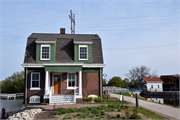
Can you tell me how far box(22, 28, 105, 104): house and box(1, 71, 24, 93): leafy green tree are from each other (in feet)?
160

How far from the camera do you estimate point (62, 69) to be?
56.3 feet

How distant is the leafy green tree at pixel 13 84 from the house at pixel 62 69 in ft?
160

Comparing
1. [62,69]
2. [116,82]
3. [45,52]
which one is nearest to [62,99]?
[62,69]

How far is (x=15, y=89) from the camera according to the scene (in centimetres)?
6253

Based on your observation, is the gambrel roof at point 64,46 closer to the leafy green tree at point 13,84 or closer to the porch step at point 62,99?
the porch step at point 62,99

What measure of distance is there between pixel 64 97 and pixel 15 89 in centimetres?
5324

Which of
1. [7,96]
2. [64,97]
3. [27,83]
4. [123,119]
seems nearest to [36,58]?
[27,83]

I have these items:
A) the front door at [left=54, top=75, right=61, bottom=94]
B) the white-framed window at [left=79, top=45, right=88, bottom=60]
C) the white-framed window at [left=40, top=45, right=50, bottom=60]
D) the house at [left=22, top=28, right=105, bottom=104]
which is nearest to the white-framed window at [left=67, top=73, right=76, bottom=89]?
the house at [left=22, top=28, right=105, bottom=104]

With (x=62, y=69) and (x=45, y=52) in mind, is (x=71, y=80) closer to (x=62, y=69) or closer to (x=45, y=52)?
(x=62, y=69)

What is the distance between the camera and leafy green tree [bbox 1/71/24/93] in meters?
62.6

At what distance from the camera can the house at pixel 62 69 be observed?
17.2 meters

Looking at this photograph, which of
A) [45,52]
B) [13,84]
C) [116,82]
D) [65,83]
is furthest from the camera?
[13,84]

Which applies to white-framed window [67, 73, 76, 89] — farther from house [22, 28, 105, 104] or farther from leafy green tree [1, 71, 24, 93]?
leafy green tree [1, 71, 24, 93]

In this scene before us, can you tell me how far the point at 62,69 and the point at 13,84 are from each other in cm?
5407
